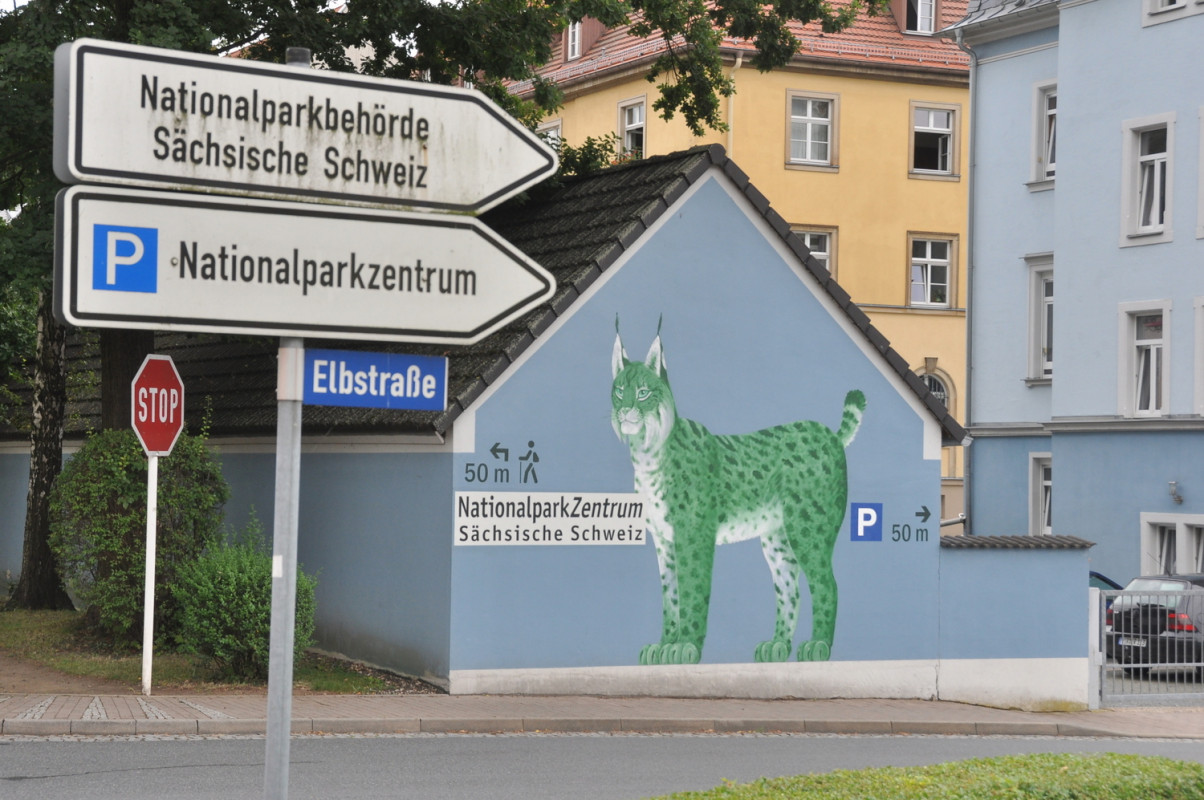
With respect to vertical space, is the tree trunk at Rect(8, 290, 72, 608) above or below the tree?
below

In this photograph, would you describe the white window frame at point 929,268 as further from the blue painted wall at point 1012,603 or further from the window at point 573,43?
the blue painted wall at point 1012,603

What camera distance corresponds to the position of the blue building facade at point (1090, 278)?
29.8 metres

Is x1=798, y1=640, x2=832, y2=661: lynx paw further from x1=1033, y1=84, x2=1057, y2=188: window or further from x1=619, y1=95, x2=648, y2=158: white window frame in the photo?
x1=619, y1=95, x2=648, y2=158: white window frame

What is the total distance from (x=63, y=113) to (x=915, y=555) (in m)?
15.6

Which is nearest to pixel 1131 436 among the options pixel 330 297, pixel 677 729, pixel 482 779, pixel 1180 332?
pixel 1180 332

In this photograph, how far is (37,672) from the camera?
15805 mm

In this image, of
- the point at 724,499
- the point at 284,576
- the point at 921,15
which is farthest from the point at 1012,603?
the point at 921,15

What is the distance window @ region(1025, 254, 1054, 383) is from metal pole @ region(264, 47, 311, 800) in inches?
1259

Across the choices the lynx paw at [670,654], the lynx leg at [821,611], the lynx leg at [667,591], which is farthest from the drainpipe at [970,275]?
the lynx leg at [667,591]

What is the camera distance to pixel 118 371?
17.7 m

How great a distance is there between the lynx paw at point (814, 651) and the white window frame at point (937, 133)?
2983 centimetres

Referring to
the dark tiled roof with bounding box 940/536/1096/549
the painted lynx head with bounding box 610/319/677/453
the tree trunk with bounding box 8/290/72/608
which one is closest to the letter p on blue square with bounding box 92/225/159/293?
the painted lynx head with bounding box 610/319/677/453

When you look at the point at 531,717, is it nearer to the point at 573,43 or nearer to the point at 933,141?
the point at 933,141

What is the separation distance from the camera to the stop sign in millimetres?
15117
